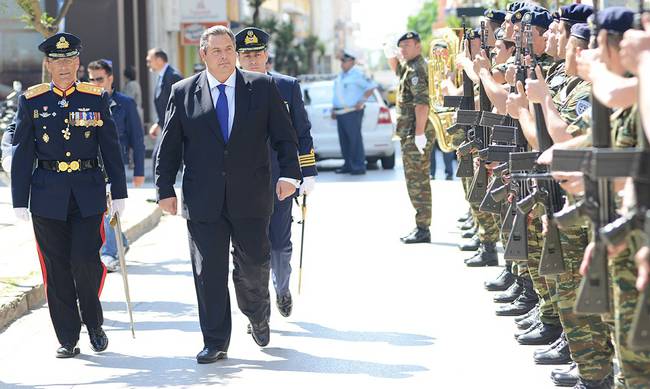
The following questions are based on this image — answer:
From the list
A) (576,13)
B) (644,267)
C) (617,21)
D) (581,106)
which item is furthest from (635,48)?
(576,13)

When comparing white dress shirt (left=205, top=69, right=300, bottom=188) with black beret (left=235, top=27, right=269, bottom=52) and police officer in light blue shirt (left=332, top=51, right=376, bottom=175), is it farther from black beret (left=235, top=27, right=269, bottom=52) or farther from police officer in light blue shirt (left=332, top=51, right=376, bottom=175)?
police officer in light blue shirt (left=332, top=51, right=376, bottom=175)

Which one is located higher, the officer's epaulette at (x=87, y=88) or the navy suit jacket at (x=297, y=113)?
the officer's epaulette at (x=87, y=88)

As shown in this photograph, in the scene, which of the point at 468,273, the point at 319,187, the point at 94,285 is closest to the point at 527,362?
the point at 94,285

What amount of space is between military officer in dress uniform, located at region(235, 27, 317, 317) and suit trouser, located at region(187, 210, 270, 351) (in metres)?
0.91

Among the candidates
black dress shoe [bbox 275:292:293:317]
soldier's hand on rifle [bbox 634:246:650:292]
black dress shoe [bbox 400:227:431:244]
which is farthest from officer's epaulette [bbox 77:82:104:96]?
black dress shoe [bbox 400:227:431:244]

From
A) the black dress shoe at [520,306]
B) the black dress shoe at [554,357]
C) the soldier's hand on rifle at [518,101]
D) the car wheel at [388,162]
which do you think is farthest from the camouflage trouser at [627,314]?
the car wheel at [388,162]

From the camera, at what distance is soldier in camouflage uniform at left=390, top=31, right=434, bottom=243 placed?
43.1 ft

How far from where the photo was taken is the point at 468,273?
11.2m

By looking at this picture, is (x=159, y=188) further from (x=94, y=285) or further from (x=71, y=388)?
(x=71, y=388)

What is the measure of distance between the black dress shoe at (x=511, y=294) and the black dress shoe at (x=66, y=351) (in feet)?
10.7

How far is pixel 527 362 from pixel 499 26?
3734mm

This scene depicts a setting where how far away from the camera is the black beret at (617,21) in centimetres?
501

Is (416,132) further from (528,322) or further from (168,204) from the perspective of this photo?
(168,204)

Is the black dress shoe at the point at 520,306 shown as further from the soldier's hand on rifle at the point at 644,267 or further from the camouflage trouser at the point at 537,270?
the soldier's hand on rifle at the point at 644,267
